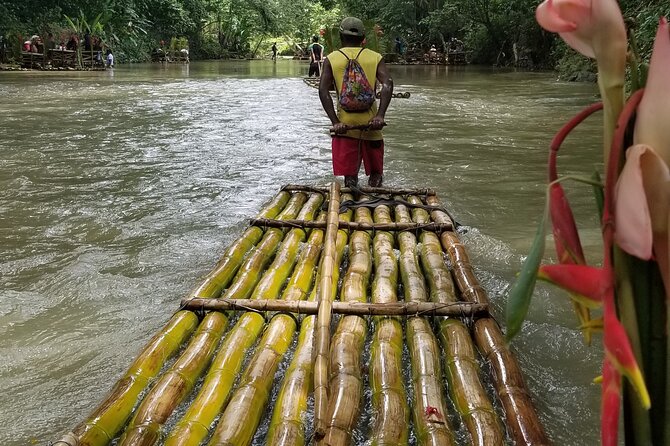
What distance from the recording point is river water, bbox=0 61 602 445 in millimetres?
2791

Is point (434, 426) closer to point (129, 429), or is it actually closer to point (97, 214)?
point (129, 429)

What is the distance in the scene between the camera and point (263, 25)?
43219 millimetres

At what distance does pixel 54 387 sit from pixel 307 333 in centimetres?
111

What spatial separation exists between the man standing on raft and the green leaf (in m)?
4.25

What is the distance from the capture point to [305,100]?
14.0 m

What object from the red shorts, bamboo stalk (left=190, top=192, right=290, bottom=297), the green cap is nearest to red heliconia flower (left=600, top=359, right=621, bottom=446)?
bamboo stalk (left=190, top=192, right=290, bottom=297)

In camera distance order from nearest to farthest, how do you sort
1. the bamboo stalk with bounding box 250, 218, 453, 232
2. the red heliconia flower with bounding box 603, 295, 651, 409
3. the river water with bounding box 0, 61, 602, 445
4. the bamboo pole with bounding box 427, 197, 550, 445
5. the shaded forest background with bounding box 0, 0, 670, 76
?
the red heliconia flower with bounding box 603, 295, 651, 409, the bamboo pole with bounding box 427, 197, 550, 445, the river water with bounding box 0, 61, 602, 445, the bamboo stalk with bounding box 250, 218, 453, 232, the shaded forest background with bounding box 0, 0, 670, 76

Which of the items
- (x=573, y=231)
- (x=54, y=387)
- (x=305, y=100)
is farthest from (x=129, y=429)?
(x=305, y=100)

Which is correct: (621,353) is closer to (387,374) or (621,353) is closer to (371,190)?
(387,374)

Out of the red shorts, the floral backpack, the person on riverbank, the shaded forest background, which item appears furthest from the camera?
A: the shaded forest background

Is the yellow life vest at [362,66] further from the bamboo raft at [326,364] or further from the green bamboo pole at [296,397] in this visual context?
the green bamboo pole at [296,397]

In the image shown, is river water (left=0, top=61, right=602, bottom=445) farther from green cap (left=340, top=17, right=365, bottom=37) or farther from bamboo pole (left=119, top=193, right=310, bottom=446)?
green cap (left=340, top=17, right=365, bottom=37)

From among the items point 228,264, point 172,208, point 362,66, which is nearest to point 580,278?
point 228,264

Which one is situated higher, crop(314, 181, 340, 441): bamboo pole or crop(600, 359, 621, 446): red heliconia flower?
crop(600, 359, 621, 446): red heliconia flower
